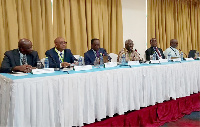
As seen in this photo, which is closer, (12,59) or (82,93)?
(82,93)

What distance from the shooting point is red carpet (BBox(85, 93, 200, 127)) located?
7.57ft

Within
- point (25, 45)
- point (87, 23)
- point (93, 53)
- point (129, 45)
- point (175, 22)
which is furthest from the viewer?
point (175, 22)

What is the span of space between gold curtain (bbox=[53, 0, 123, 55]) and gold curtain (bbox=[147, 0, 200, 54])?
1380mm

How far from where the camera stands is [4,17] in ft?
11.2

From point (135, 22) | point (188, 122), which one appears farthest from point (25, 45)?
point (135, 22)

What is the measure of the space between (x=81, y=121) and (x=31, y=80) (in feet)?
2.24

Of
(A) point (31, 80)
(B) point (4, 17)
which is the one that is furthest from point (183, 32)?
(A) point (31, 80)

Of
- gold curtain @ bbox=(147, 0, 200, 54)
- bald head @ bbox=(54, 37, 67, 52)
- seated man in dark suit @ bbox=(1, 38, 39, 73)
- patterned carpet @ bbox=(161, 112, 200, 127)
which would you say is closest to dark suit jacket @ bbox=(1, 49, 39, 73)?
seated man in dark suit @ bbox=(1, 38, 39, 73)

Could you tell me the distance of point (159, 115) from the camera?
2686 mm

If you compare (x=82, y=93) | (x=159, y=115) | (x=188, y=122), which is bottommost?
(x=188, y=122)

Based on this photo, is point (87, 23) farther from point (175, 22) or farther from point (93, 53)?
point (175, 22)

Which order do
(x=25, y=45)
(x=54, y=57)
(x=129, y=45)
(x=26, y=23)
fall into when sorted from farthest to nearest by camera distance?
(x=129, y=45) < (x=26, y=23) < (x=54, y=57) < (x=25, y=45)

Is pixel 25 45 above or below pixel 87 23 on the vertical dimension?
below

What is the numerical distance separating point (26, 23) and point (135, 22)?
3105 mm
